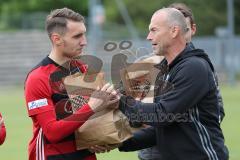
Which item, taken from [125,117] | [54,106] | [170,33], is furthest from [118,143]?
[170,33]

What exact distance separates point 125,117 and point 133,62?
2.69 ft

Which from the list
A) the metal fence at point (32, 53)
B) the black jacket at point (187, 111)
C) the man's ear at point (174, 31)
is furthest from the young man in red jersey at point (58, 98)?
the metal fence at point (32, 53)

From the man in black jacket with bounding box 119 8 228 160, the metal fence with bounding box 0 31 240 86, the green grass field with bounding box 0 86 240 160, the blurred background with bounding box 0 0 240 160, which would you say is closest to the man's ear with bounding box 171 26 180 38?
the man in black jacket with bounding box 119 8 228 160

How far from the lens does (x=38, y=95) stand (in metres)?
5.88

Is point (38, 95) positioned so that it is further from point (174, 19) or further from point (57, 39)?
point (174, 19)

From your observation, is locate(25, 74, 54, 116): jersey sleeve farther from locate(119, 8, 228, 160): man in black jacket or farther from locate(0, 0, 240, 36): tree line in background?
locate(0, 0, 240, 36): tree line in background

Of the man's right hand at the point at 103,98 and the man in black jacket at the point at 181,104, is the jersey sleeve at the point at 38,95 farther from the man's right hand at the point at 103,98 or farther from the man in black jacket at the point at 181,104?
the man in black jacket at the point at 181,104

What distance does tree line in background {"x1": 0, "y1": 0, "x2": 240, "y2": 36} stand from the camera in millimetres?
45812

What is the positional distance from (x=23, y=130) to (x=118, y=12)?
3737cm

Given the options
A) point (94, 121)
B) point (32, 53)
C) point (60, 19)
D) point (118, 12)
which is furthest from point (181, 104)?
point (118, 12)

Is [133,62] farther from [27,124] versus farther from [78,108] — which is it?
[27,124]

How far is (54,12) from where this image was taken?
6133mm

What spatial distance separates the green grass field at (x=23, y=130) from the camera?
12.9 m

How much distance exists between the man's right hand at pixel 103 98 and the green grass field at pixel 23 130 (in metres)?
6.42
